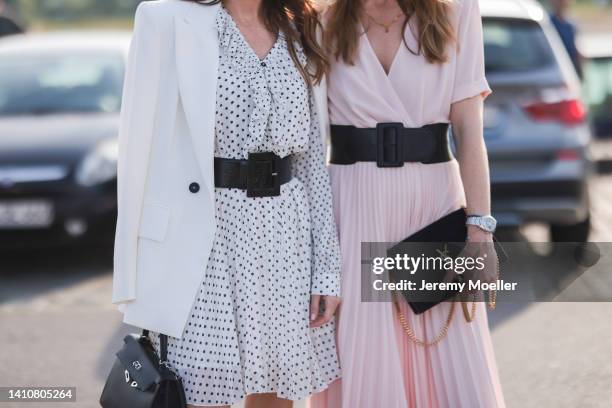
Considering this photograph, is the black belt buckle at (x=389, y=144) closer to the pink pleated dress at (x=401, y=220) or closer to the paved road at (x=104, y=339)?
the pink pleated dress at (x=401, y=220)

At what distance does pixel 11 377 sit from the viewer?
549 cm

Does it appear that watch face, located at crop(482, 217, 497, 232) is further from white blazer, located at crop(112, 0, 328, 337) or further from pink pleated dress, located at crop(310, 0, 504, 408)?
white blazer, located at crop(112, 0, 328, 337)

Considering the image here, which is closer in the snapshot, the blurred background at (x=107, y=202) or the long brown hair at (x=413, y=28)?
the long brown hair at (x=413, y=28)

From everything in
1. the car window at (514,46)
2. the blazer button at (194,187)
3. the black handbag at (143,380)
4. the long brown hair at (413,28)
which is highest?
the car window at (514,46)

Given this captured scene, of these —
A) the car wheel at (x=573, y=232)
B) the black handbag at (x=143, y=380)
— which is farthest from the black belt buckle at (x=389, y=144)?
the car wheel at (x=573, y=232)

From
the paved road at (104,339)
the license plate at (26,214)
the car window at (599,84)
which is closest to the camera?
the paved road at (104,339)

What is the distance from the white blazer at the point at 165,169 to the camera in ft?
10.5

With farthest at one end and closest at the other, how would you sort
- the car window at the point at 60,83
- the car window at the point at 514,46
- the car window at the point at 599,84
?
1. the car window at the point at 599,84
2. the car window at the point at 60,83
3. the car window at the point at 514,46

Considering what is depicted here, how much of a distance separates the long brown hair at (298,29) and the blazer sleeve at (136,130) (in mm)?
291

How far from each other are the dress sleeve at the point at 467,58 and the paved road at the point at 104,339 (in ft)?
6.74

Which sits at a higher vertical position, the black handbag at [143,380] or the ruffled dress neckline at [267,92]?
the ruffled dress neckline at [267,92]

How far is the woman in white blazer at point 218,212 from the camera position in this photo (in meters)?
3.21

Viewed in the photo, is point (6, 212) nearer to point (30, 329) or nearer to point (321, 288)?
point (30, 329)

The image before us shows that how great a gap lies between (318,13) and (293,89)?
0.37 meters
